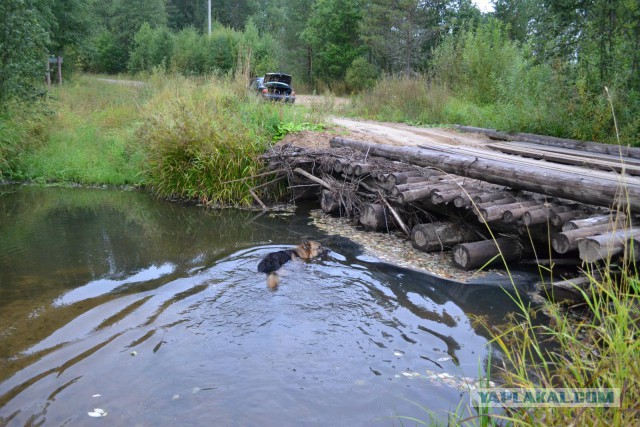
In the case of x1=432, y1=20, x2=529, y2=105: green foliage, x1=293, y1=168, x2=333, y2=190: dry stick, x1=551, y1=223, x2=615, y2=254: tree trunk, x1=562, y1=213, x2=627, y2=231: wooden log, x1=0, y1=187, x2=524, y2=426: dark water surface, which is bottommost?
x1=0, y1=187, x2=524, y2=426: dark water surface

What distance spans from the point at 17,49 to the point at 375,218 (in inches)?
428

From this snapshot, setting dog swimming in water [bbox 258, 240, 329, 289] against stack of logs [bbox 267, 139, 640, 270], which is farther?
dog swimming in water [bbox 258, 240, 329, 289]

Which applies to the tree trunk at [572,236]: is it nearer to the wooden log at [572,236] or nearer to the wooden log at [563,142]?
the wooden log at [572,236]

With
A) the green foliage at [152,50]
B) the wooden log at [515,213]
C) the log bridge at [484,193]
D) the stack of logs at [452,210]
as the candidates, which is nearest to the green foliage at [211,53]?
the green foliage at [152,50]

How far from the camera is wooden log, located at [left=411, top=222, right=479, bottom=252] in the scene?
811 cm

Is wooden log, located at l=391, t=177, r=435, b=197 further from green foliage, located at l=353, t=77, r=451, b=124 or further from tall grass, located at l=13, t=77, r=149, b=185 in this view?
green foliage, located at l=353, t=77, r=451, b=124

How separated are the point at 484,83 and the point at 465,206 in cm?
1170

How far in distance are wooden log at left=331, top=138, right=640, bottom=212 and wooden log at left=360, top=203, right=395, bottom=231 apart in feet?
3.74

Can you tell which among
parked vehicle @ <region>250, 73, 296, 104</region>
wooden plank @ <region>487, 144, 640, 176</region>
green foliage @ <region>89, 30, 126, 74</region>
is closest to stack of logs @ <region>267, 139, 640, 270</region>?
wooden plank @ <region>487, 144, 640, 176</region>

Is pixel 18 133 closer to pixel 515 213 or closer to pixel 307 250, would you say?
pixel 307 250

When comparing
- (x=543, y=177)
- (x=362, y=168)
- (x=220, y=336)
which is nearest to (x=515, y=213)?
(x=543, y=177)

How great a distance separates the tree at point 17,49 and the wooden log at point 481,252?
12.4 meters

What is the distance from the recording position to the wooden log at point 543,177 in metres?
6.36

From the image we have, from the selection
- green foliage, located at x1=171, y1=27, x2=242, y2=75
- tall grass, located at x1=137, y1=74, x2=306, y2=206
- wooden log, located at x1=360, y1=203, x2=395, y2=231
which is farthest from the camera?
green foliage, located at x1=171, y1=27, x2=242, y2=75
